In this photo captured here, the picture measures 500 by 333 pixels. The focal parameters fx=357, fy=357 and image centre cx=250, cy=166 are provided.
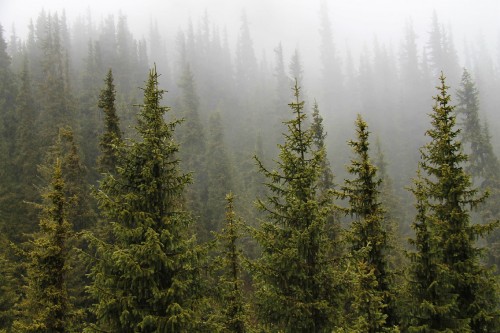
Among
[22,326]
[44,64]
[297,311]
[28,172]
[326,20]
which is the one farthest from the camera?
[326,20]

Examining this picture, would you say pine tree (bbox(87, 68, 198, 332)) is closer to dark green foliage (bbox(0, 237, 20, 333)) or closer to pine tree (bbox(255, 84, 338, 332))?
pine tree (bbox(255, 84, 338, 332))

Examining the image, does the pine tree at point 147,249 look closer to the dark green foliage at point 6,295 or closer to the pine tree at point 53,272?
the pine tree at point 53,272

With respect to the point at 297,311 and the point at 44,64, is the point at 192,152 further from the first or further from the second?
the point at 297,311

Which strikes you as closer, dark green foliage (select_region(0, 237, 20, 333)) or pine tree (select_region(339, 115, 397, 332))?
pine tree (select_region(339, 115, 397, 332))

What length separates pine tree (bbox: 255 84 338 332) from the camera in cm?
1101

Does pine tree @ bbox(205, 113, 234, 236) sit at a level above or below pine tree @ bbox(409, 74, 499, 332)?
above

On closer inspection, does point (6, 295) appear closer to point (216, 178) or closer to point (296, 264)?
point (296, 264)

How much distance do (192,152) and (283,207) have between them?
47.7 metres

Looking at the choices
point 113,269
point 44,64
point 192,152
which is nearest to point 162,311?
point 113,269

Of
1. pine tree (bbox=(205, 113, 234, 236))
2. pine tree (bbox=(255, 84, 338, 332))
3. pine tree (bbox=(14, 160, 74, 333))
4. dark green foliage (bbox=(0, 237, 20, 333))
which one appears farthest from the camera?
pine tree (bbox=(205, 113, 234, 236))

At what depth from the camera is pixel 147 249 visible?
33.3 feet

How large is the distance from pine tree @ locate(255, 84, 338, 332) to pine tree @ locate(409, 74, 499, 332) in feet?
12.4

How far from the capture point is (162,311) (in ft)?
35.5

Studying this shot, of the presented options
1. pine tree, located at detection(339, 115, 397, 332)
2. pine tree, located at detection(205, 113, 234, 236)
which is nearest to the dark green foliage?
pine tree, located at detection(339, 115, 397, 332)
